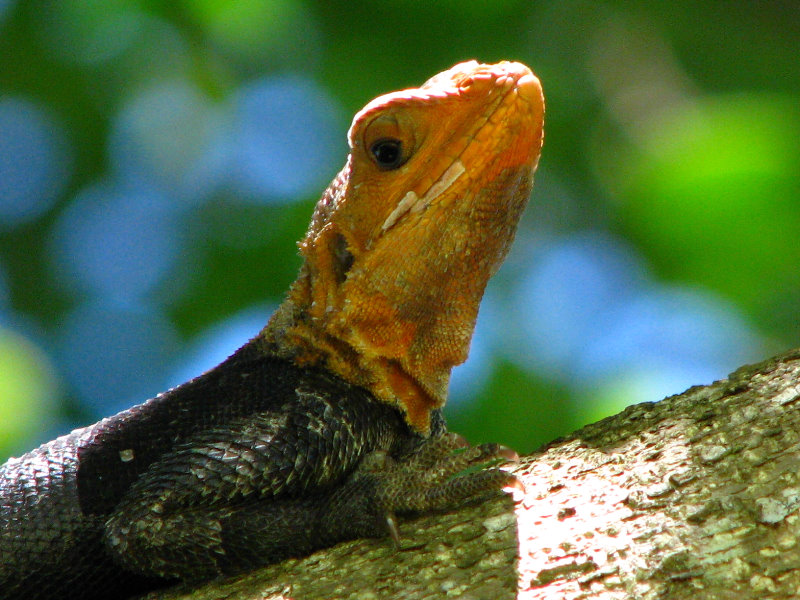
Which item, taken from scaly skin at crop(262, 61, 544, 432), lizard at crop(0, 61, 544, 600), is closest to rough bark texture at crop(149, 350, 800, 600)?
lizard at crop(0, 61, 544, 600)

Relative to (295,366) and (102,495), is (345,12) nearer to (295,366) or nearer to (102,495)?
(295,366)

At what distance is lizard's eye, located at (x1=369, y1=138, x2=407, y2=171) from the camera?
4.53m

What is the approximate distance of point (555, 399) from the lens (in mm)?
7023

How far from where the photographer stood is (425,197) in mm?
4484

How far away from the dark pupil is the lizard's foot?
147 centimetres

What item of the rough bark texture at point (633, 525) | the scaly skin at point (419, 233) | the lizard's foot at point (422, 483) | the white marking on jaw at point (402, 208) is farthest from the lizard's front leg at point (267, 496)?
the white marking on jaw at point (402, 208)

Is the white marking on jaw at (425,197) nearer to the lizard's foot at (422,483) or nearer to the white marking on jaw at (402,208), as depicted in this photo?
the white marking on jaw at (402,208)

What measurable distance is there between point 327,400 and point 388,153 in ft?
4.51

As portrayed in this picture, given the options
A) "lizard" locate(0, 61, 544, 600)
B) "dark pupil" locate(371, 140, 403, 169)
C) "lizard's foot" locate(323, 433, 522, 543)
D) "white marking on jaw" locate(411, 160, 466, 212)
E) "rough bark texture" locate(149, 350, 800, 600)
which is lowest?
"rough bark texture" locate(149, 350, 800, 600)

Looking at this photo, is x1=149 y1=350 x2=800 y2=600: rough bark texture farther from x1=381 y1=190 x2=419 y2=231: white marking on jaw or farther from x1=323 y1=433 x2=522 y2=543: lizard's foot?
x1=381 y1=190 x2=419 y2=231: white marking on jaw

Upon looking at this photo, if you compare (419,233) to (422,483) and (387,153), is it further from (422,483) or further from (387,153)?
(422,483)

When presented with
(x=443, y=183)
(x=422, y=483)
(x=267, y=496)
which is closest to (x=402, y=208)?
(x=443, y=183)

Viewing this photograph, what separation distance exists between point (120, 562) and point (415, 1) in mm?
6246

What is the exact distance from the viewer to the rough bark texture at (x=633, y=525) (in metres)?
2.95
